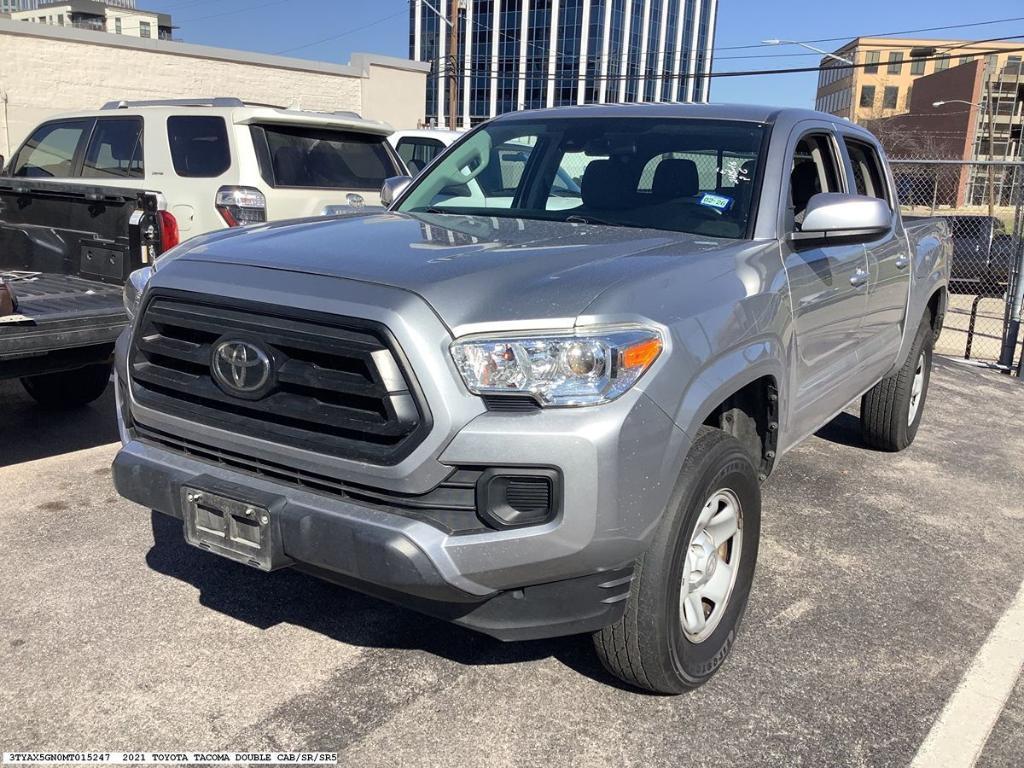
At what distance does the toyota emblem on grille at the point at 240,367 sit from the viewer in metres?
2.69

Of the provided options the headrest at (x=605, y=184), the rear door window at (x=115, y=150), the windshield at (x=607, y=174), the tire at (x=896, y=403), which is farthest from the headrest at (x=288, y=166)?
the tire at (x=896, y=403)

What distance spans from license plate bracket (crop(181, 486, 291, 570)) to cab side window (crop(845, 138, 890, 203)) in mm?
3508

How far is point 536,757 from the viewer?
271cm

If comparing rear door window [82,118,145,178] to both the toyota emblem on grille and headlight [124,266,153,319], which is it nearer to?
headlight [124,266,153,319]

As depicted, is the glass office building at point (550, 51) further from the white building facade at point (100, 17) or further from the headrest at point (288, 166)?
the headrest at point (288, 166)

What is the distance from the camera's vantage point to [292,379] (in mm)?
2641

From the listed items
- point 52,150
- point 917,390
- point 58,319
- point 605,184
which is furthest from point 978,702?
point 52,150

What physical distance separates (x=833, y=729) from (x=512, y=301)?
1659 millimetres

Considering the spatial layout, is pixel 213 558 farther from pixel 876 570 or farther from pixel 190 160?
pixel 190 160

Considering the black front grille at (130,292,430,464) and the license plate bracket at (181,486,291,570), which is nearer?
the black front grille at (130,292,430,464)

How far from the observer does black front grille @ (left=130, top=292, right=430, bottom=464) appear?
8.09ft

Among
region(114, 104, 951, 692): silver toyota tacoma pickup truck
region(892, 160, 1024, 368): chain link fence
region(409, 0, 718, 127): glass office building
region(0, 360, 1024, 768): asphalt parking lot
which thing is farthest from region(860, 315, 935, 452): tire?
region(409, 0, 718, 127): glass office building

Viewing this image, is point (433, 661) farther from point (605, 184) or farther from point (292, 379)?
point (605, 184)

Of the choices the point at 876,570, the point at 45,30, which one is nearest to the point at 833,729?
the point at 876,570
